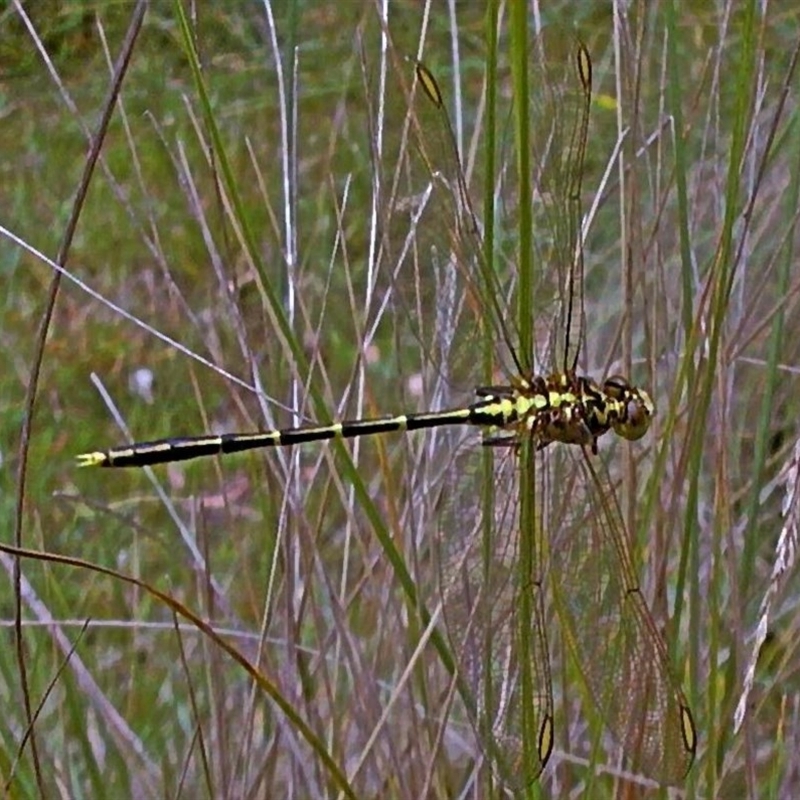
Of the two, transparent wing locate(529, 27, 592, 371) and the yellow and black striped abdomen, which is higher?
transparent wing locate(529, 27, 592, 371)

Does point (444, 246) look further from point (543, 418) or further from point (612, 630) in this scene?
point (612, 630)

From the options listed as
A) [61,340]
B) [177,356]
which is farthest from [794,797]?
[61,340]

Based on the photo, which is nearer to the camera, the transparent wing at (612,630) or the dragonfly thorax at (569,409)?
the transparent wing at (612,630)

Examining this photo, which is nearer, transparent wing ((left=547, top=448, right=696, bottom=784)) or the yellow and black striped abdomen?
transparent wing ((left=547, top=448, right=696, bottom=784))

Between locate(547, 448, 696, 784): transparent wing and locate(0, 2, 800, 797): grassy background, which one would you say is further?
locate(0, 2, 800, 797): grassy background

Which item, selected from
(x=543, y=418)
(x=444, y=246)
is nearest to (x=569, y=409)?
(x=543, y=418)
